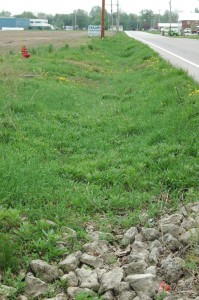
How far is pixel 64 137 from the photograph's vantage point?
8102mm

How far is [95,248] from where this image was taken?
15.2 ft

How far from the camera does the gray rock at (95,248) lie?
4.59 metres

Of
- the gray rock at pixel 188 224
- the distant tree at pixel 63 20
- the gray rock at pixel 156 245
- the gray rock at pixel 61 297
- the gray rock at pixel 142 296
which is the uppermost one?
the distant tree at pixel 63 20

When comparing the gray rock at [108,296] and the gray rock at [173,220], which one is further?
the gray rock at [173,220]

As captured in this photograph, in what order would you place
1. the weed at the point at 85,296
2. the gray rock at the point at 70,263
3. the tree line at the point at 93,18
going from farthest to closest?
the tree line at the point at 93,18, the gray rock at the point at 70,263, the weed at the point at 85,296

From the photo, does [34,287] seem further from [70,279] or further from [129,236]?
[129,236]

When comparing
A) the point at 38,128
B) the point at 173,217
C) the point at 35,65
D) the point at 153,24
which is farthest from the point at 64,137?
the point at 153,24

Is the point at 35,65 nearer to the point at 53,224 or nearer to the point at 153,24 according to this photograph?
the point at 53,224

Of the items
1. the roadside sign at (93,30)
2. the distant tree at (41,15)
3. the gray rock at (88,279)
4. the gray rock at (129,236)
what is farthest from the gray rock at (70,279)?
the distant tree at (41,15)

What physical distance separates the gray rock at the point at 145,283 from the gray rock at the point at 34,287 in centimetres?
72

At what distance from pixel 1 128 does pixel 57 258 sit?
3.83 m

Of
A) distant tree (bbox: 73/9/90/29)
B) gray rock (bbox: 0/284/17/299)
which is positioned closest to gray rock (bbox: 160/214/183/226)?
gray rock (bbox: 0/284/17/299)

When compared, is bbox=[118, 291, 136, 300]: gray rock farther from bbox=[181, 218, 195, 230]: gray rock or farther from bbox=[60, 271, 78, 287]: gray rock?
bbox=[181, 218, 195, 230]: gray rock

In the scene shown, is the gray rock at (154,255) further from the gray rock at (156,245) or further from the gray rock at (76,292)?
the gray rock at (76,292)
